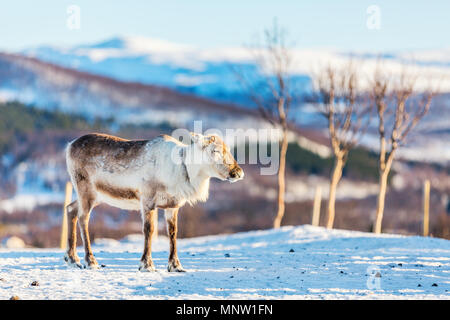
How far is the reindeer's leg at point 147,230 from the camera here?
10.1 m

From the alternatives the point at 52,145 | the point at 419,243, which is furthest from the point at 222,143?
the point at 52,145

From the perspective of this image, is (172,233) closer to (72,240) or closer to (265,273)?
(265,273)

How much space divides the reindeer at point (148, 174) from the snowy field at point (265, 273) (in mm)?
885

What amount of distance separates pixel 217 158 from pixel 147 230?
1.76m

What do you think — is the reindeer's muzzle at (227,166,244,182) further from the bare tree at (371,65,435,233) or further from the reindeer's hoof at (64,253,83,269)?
the bare tree at (371,65,435,233)

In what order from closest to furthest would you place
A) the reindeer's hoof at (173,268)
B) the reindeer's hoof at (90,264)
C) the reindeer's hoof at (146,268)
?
the reindeer's hoof at (146,268) < the reindeer's hoof at (173,268) < the reindeer's hoof at (90,264)

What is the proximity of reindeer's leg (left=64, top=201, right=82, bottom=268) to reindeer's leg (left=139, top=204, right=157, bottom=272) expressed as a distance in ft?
4.50

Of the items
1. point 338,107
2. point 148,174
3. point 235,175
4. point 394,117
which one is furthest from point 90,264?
point 338,107

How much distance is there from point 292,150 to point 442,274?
16494cm

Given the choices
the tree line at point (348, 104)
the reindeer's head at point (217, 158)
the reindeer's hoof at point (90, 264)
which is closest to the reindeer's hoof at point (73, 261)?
the reindeer's hoof at point (90, 264)

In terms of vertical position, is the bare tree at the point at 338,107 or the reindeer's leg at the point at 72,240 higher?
the bare tree at the point at 338,107

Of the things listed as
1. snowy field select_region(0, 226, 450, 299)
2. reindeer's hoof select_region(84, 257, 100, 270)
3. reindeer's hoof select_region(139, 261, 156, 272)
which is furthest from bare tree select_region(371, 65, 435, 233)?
reindeer's hoof select_region(84, 257, 100, 270)

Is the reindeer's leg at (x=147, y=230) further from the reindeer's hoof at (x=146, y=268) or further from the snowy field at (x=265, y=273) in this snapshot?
the snowy field at (x=265, y=273)

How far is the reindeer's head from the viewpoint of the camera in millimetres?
9789
